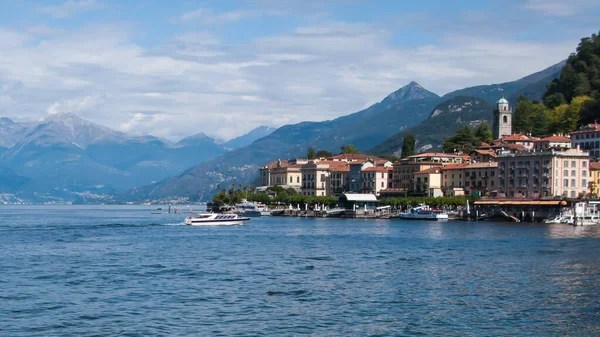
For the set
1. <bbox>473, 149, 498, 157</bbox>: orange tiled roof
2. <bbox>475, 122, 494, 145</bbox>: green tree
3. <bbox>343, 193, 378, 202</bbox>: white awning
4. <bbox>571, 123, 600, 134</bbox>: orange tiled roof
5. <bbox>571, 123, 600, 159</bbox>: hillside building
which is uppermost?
<bbox>475, 122, 494, 145</bbox>: green tree

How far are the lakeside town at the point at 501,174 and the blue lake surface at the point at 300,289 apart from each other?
5498 centimetres

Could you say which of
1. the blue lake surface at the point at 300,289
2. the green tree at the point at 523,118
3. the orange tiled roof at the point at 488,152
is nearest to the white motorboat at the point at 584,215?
the orange tiled roof at the point at 488,152

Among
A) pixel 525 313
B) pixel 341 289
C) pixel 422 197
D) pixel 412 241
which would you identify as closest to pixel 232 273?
pixel 341 289

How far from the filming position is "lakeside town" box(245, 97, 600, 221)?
13412cm

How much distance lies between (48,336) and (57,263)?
90.3 ft

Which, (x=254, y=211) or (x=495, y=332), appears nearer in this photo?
(x=495, y=332)

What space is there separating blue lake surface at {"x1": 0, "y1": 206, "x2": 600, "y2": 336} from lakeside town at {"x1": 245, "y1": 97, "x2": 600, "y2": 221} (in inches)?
2165

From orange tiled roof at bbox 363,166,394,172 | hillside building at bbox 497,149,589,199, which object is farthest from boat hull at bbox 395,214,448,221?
orange tiled roof at bbox 363,166,394,172

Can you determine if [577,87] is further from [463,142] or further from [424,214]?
[424,214]

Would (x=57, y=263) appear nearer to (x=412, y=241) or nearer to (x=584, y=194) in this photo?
(x=412, y=241)

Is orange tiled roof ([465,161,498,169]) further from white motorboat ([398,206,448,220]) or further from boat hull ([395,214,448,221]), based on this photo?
boat hull ([395,214,448,221])

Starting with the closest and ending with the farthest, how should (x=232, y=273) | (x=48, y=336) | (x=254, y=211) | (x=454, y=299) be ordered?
1. (x=48, y=336)
2. (x=454, y=299)
3. (x=232, y=273)
4. (x=254, y=211)

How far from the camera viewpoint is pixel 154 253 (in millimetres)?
69812

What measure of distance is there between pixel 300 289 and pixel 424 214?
96.5m
